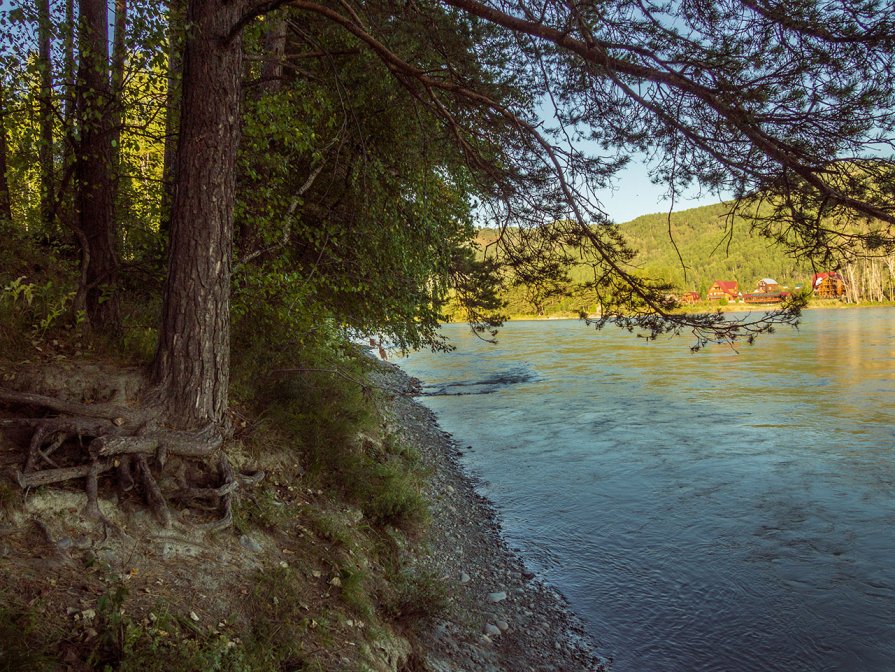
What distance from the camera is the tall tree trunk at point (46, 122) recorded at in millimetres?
5031

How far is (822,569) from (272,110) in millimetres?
9378

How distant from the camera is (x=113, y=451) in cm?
412

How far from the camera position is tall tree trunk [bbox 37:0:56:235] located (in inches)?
198

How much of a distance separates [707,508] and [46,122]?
11.3m

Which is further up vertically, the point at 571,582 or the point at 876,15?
the point at 876,15

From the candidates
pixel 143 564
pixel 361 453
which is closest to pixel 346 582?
pixel 143 564

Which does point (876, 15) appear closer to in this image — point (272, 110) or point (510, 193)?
point (510, 193)

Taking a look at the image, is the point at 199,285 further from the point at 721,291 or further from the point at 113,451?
the point at 721,291

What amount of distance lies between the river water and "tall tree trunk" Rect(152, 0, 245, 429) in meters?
4.96

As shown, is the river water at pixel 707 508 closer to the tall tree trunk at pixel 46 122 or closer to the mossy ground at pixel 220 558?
the mossy ground at pixel 220 558

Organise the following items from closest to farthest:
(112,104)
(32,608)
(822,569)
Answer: (32,608) → (112,104) → (822,569)

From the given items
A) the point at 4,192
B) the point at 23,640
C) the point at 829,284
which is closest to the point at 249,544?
the point at 23,640

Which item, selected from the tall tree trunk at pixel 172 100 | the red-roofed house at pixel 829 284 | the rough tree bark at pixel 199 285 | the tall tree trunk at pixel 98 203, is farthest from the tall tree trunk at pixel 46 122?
the red-roofed house at pixel 829 284

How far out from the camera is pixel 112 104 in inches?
227
